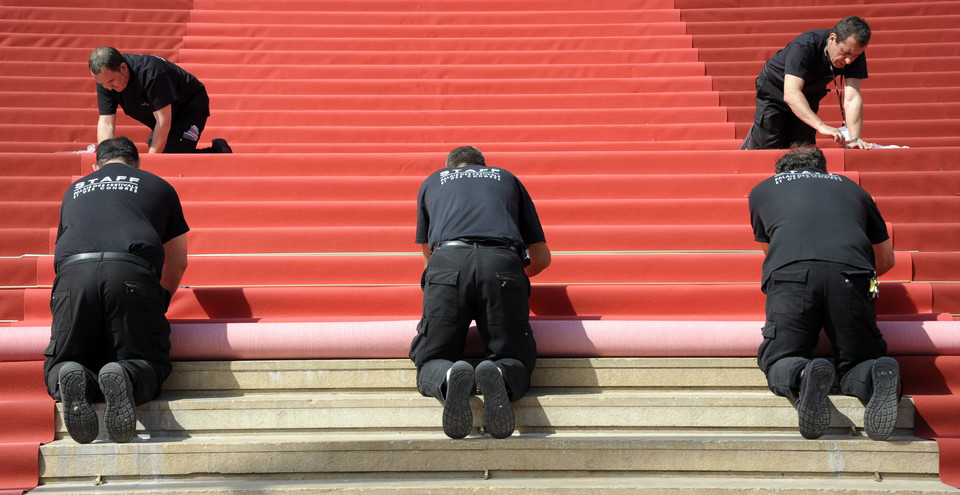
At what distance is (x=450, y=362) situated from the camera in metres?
3.25

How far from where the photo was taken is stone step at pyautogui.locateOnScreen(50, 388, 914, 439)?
3.34 meters

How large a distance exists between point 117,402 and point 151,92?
234cm

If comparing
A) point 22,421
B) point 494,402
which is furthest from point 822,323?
point 22,421

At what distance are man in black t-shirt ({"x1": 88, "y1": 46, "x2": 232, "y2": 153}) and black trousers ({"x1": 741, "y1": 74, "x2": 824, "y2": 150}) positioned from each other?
3.26 m

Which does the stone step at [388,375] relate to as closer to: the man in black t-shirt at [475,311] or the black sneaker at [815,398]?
the man in black t-shirt at [475,311]

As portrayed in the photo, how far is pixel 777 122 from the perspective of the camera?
5125 millimetres

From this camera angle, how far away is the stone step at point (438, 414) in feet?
10.9

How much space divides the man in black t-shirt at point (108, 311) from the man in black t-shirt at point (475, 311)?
102 centimetres

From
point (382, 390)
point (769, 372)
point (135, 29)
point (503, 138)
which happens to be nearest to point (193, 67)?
point (135, 29)

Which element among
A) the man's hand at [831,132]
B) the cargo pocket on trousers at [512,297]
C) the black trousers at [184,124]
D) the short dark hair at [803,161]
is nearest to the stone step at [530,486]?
the cargo pocket on trousers at [512,297]

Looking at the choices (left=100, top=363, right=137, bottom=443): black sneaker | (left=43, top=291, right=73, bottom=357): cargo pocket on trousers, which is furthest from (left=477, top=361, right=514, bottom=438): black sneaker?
(left=43, top=291, right=73, bottom=357): cargo pocket on trousers

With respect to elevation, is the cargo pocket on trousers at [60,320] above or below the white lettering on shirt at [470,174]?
below

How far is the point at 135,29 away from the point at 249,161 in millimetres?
3045

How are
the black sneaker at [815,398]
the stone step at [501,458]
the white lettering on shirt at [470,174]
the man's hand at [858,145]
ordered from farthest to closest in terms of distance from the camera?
the man's hand at [858,145] < the white lettering on shirt at [470,174] < the stone step at [501,458] < the black sneaker at [815,398]
